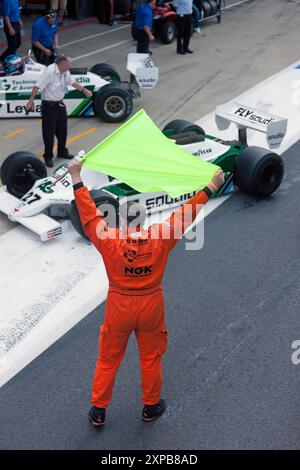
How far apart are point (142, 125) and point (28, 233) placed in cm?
288

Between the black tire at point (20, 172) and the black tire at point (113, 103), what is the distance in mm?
3011

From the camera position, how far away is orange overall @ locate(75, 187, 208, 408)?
4789mm

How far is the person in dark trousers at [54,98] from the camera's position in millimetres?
9164

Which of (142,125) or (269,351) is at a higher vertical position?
(142,125)

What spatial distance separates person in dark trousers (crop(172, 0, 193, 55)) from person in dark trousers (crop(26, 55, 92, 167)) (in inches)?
266

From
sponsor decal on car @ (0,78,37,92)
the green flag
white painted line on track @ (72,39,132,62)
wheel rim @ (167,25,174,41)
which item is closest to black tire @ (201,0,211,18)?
wheel rim @ (167,25,174,41)

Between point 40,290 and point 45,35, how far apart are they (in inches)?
258

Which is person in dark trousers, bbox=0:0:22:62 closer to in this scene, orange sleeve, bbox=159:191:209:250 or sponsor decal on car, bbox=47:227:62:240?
sponsor decal on car, bbox=47:227:62:240

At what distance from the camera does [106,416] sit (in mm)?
5402

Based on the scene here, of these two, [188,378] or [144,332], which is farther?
[188,378]

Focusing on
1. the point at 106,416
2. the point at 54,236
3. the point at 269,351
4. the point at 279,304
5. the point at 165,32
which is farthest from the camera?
the point at 165,32

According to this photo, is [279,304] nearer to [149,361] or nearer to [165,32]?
[149,361]

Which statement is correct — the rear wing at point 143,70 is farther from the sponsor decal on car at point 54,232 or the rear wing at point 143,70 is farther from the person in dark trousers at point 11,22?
the sponsor decal on car at point 54,232

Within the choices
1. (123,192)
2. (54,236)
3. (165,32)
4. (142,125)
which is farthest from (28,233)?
(165,32)
